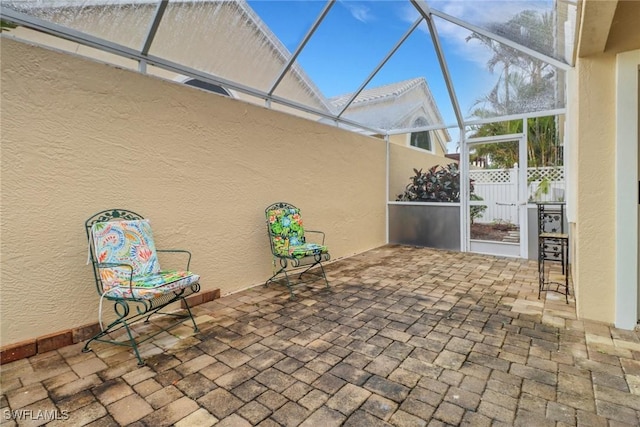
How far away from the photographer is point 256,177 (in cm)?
413

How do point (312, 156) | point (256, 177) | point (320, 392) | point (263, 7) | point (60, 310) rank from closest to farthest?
1. point (320, 392)
2. point (60, 310)
3. point (263, 7)
4. point (256, 177)
5. point (312, 156)

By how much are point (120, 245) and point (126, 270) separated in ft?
0.72

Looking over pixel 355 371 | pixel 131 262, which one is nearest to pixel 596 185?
pixel 355 371

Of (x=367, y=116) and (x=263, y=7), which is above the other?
(x=263, y=7)

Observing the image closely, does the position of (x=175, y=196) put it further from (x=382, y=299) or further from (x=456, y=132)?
(x=456, y=132)

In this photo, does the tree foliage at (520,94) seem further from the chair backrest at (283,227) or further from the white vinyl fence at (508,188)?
the chair backrest at (283,227)

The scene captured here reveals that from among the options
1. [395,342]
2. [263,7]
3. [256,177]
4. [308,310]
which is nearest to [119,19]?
[263,7]

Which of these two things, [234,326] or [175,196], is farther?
[175,196]

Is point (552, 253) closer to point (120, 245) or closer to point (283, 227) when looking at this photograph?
point (283, 227)

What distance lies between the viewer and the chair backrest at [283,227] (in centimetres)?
407

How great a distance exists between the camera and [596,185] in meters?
2.84

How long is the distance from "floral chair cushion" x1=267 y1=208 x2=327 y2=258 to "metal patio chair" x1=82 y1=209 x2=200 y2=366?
1.37 m

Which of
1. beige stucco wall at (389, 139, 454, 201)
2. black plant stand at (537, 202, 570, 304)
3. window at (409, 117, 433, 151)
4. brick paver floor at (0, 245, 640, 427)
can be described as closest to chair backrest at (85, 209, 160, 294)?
brick paver floor at (0, 245, 640, 427)

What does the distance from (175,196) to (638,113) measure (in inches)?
169
